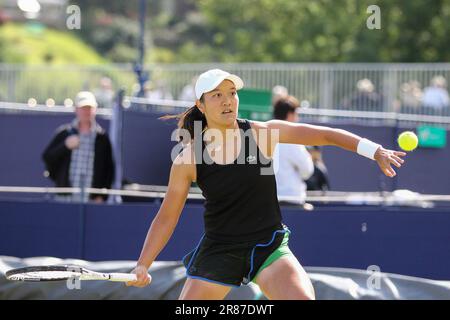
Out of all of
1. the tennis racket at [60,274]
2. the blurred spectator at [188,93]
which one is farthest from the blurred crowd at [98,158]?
the tennis racket at [60,274]

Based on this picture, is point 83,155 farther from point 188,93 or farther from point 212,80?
point 188,93

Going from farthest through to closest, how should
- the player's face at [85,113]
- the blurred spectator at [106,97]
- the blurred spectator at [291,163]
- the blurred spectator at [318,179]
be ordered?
the blurred spectator at [106,97]
the blurred spectator at [318,179]
the player's face at [85,113]
the blurred spectator at [291,163]

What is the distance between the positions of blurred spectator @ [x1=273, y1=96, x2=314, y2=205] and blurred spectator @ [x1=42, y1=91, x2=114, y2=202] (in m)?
2.00

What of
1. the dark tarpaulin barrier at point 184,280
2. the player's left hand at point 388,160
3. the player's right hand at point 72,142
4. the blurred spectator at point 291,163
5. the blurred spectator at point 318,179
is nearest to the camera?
the player's left hand at point 388,160

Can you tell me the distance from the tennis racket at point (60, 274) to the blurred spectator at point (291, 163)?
126 inches

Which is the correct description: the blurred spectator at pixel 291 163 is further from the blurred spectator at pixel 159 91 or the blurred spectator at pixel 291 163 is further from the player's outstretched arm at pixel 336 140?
the blurred spectator at pixel 159 91

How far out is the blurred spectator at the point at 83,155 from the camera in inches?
383

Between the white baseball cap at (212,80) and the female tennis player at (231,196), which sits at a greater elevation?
the white baseball cap at (212,80)

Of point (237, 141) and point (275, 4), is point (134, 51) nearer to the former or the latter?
point (275, 4)

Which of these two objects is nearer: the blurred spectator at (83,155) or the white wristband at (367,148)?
the white wristband at (367,148)

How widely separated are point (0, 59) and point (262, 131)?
25.3 metres

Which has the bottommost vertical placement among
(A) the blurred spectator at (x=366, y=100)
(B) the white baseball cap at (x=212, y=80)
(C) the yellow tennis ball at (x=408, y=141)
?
(C) the yellow tennis ball at (x=408, y=141)
